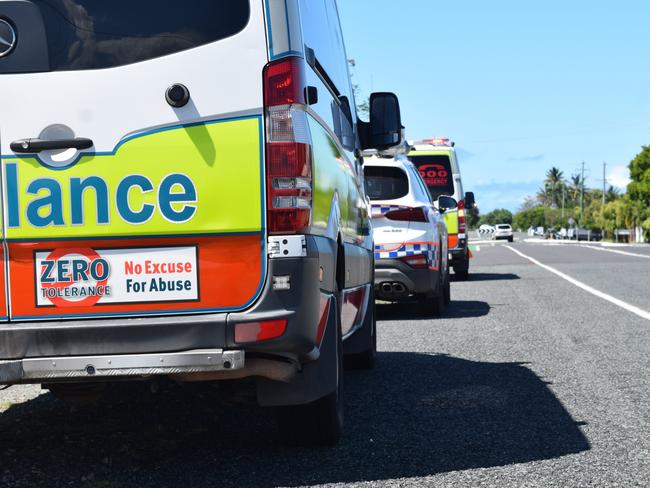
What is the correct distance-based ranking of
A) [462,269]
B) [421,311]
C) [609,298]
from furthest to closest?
[462,269] → [609,298] → [421,311]

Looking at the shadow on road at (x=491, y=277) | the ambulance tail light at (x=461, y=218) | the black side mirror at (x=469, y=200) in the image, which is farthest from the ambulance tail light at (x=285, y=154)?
the black side mirror at (x=469, y=200)

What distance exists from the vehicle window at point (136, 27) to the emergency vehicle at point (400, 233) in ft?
23.9

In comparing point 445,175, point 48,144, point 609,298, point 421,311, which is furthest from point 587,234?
point 48,144

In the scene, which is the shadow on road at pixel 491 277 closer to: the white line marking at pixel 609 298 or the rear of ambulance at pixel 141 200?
the white line marking at pixel 609 298

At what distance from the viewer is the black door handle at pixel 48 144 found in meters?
4.10

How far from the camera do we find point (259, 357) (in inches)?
167

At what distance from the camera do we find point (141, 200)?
4.09 meters

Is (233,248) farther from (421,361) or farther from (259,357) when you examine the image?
(421,361)

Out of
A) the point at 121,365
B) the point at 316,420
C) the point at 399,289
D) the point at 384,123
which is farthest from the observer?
the point at 399,289

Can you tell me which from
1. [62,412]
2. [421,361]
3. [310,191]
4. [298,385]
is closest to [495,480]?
[298,385]

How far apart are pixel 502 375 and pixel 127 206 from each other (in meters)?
4.12

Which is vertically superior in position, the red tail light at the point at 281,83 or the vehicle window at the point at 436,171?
the vehicle window at the point at 436,171

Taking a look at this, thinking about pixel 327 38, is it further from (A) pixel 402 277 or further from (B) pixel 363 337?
(A) pixel 402 277

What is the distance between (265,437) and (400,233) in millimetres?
6285
